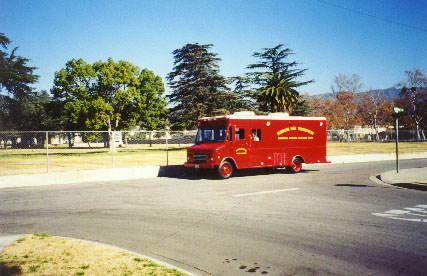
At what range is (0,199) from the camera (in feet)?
34.3

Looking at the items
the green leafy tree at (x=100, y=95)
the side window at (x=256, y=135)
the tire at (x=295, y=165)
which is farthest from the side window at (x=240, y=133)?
the green leafy tree at (x=100, y=95)

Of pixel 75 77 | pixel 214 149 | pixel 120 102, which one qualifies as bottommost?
pixel 214 149

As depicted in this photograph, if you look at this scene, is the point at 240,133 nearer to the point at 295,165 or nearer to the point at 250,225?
the point at 295,165

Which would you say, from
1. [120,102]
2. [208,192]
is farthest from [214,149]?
[120,102]

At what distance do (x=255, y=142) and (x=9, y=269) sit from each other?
1347 cm

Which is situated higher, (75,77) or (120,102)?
(75,77)

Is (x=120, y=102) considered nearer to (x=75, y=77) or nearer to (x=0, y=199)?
(x=75, y=77)

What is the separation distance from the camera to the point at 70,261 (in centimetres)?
446

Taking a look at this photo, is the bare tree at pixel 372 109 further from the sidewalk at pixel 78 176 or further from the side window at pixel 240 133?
the sidewalk at pixel 78 176

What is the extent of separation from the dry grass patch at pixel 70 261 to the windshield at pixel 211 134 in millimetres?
10922

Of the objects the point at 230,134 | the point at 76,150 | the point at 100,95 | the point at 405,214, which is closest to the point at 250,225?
the point at 405,214

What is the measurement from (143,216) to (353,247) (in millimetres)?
4676

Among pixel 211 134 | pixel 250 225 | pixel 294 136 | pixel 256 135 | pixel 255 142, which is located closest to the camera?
pixel 250 225

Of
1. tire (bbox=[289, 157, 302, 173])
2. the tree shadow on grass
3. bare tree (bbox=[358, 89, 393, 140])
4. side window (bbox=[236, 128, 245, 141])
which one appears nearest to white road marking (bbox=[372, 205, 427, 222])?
the tree shadow on grass
